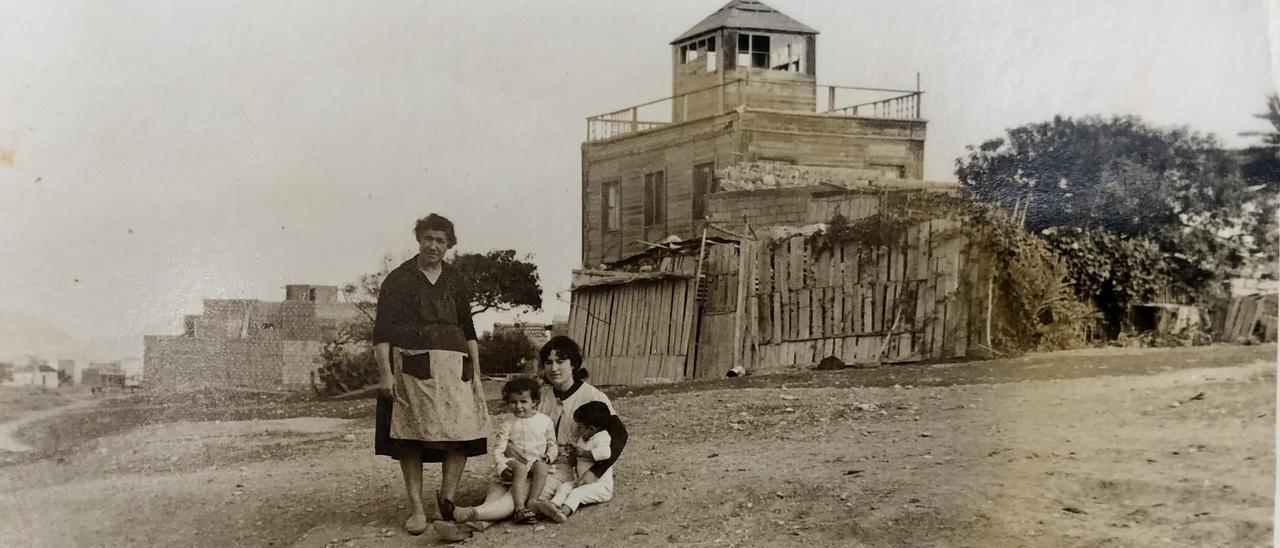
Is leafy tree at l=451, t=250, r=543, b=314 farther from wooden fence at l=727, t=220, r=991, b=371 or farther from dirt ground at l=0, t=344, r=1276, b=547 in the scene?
wooden fence at l=727, t=220, r=991, b=371

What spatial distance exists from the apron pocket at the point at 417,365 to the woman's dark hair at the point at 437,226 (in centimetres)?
50

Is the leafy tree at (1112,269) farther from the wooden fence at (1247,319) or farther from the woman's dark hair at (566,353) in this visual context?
the woman's dark hair at (566,353)

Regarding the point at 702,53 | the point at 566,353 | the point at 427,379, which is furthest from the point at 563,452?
the point at 702,53

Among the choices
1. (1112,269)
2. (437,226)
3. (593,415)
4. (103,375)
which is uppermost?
(437,226)

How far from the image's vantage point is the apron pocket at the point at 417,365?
6.43m

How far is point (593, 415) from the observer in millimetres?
6445

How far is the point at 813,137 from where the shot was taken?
22.6 ft

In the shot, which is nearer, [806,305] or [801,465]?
[801,465]

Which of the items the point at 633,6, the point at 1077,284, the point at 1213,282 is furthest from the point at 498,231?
the point at 1213,282

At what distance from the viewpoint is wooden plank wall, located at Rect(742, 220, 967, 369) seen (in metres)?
6.84

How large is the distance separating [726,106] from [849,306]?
3.43ft

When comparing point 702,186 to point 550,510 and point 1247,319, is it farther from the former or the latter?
point 1247,319

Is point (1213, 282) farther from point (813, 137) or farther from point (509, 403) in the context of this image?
point (509, 403)

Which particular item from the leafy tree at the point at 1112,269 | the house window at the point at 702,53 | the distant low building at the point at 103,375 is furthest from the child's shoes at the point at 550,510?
the leafy tree at the point at 1112,269
